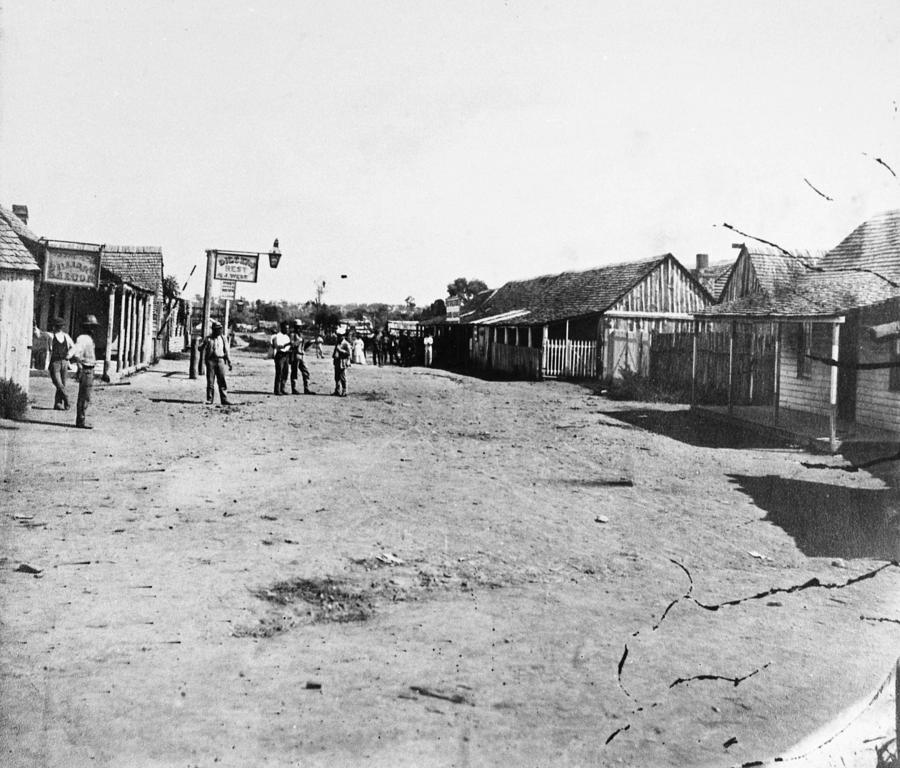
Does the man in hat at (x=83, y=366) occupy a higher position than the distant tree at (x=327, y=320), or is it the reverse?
the distant tree at (x=327, y=320)

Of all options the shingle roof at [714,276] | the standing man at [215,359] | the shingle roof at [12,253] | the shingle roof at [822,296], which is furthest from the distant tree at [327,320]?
the shingle roof at [822,296]

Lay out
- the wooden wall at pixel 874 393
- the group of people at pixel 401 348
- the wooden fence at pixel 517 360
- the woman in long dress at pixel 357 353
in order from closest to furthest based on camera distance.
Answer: the wooden wall at pixel 874 393 → the wooden fence at pixel 517 360 → the woman in long dress at pixel 357 353 → the group of people at pixel 401 348

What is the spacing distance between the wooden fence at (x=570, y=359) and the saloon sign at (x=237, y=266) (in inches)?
372

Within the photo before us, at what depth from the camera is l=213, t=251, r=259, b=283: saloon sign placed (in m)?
21.9

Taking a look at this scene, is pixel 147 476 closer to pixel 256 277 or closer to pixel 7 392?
pixel 7 392

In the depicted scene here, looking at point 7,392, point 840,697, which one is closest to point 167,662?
point 840,697

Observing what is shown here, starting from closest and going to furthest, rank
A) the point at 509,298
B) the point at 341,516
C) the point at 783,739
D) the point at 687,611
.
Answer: the point at 783,739 → the point at 687,611 → the point at 341,516 → the point at 509,298

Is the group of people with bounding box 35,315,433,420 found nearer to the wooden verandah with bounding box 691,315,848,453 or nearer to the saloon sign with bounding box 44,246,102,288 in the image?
the saloon sign with bounding box 44,246,102,288

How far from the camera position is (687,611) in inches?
214

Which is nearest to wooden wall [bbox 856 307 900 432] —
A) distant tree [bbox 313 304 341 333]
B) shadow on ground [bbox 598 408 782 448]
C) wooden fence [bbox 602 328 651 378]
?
shadow on ground [bbox 598 408 782 448]

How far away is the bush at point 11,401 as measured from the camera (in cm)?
1147

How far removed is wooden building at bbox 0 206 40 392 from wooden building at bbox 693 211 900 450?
36.7 ft

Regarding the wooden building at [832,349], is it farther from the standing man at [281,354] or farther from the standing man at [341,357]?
the standing man at [281,354]

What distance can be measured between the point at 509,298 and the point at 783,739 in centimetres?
3754
